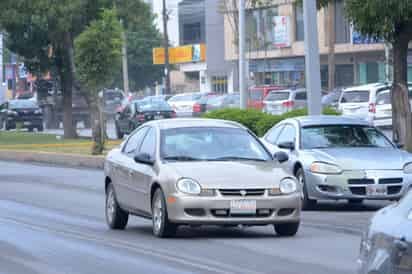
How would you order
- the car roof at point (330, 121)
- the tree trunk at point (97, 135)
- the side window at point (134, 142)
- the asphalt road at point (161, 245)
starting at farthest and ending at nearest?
1. the tree trunk at point (97, 135)
2. the car roof at point (330, 121)
3. the side window at point (134, 142)
4. the asphalt road at point (161, 245)

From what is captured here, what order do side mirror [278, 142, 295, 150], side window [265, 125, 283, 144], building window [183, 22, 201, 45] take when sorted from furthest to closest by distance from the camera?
building window [183, 22, 201, 45] → side window [265, 125, 283, 144] → side mirror [278, 142, 295, 150]

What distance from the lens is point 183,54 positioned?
93.9 meters

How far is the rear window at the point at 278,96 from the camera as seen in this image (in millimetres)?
49656

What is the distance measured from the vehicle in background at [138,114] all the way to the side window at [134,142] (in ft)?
95.5

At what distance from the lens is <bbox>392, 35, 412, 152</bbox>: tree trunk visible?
75.5 feet

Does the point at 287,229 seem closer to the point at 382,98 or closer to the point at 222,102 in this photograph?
the point at 382,98

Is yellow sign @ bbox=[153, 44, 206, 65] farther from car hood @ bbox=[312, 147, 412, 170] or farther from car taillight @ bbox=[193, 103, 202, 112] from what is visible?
car hood @ bbox=[312, 147, 412, 170]

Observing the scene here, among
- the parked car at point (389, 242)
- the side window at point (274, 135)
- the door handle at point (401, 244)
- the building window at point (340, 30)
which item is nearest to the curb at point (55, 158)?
the side window at point (274, 135)

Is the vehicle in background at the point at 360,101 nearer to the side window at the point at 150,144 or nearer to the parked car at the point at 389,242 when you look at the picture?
the side window at the point at 150,144

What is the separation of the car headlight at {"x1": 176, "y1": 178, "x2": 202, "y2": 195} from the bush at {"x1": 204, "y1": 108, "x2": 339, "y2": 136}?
14.1 m

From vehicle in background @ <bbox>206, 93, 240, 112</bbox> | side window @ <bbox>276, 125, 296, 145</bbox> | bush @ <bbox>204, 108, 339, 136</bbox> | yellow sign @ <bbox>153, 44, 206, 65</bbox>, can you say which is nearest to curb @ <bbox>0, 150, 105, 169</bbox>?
bush @ <bbox>204, 108, 339, 136</bbox>

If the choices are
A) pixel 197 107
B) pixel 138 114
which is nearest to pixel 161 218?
pixel 138 114

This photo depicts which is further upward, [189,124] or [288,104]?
[189,124]

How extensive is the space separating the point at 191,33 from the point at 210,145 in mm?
84063
